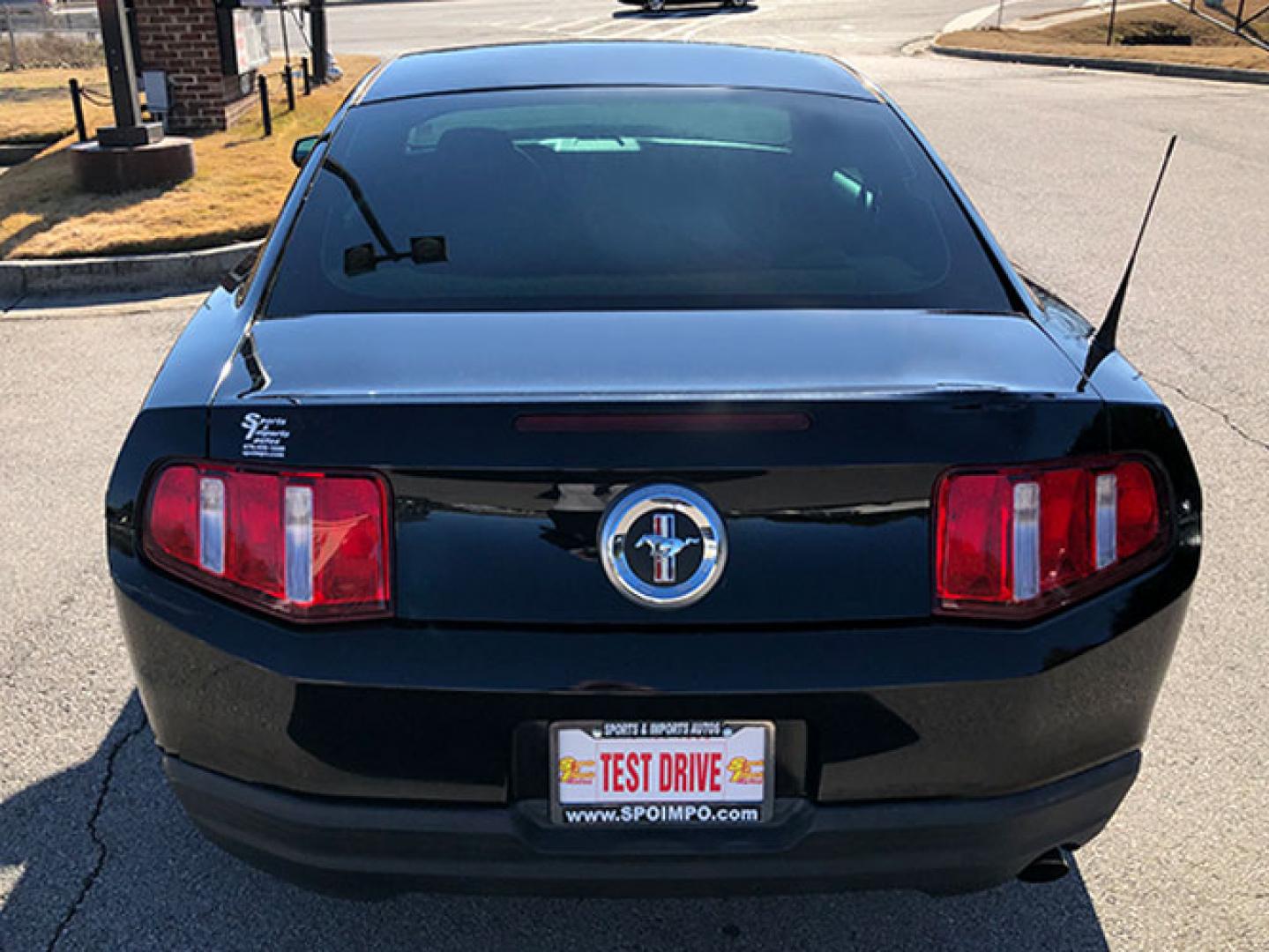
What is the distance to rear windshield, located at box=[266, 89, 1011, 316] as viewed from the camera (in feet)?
8.34

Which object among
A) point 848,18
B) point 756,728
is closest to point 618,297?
point 756,728

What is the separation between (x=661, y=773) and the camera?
2012 mm

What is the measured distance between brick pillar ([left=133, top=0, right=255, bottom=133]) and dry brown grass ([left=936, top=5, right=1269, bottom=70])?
50.7 feet

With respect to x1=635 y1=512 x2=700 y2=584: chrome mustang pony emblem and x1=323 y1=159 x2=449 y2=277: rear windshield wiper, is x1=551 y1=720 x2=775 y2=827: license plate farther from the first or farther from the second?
x1=323 y1=159 x2=449 y2=277: rear windshield wiper

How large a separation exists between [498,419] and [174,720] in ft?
2.43

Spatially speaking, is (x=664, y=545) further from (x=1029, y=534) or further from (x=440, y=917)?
(x=440, y=917)

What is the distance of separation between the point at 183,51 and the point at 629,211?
9908 mm

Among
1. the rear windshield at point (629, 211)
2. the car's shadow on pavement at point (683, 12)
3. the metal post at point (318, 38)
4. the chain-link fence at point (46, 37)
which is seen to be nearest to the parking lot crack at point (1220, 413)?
the rear windshield at point (629, 211)

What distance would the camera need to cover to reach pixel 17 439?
17.3 feet

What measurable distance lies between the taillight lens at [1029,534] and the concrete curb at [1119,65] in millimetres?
19702

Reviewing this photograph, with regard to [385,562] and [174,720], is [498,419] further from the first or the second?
[174,720]

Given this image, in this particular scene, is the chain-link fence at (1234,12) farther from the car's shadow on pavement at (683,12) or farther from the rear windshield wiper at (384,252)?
the rear windshield wiper at (384,252)

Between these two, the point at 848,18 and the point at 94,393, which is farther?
the point at 848,18

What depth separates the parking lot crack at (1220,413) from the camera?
5.18 m
